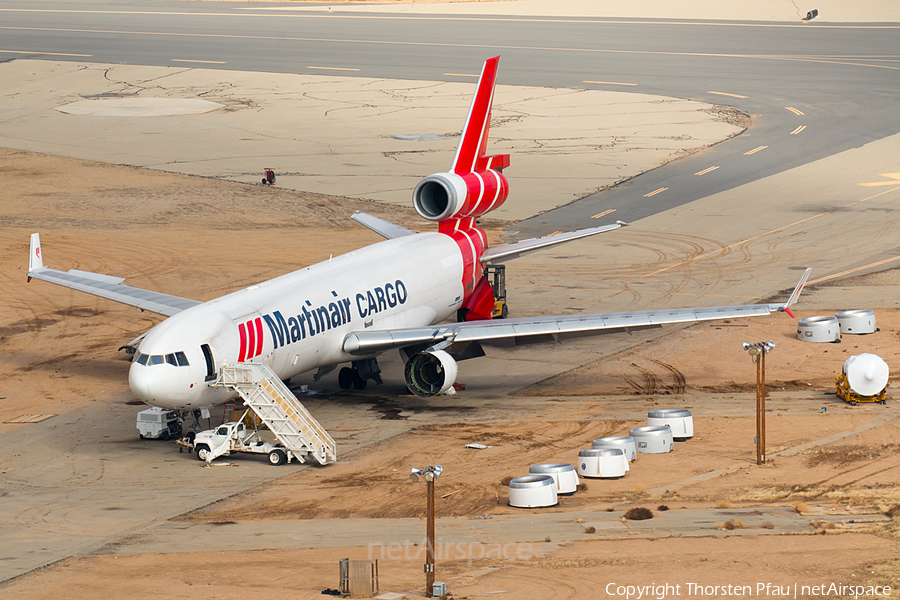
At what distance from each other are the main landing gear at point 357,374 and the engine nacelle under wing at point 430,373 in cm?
314

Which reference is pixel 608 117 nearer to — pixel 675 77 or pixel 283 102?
pixel 675 77

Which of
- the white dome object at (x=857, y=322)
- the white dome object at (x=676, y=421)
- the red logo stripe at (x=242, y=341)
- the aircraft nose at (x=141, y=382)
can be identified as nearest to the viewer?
the aircraft nose at (x=141, y=382)

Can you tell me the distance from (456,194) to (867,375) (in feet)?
57.2

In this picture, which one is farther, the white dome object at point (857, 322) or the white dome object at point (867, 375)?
the white dome object at point (857, 322)

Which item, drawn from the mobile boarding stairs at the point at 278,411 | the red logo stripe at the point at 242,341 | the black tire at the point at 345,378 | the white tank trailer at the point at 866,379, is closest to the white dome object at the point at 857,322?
the white tank trailer at the point at 866,379

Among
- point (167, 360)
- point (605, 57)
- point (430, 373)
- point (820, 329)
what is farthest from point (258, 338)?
point (605, 57)

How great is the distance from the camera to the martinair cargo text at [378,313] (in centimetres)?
3772

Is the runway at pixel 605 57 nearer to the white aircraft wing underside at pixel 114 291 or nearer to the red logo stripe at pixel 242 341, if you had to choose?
the white aircraft wing underside at pixel 114 291

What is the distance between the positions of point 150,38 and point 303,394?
102390 millimetres

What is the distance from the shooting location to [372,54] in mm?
125250

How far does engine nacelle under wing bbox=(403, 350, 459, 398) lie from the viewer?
4266 centimetres

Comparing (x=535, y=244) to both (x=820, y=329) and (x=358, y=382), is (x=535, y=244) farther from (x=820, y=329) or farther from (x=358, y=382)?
(x=820, y=329)

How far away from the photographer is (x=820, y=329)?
167 ft

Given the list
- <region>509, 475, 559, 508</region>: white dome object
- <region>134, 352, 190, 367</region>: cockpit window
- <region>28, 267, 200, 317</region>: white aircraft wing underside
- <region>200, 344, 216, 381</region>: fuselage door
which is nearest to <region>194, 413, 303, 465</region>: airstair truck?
<region>200, 344, 216, 381</region>: fuselage door
